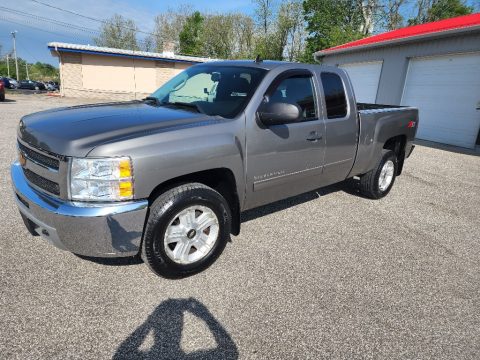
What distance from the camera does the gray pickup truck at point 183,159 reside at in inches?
92.6

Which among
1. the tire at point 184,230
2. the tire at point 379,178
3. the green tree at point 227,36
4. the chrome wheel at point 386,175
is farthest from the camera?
the green tree at point 227,36

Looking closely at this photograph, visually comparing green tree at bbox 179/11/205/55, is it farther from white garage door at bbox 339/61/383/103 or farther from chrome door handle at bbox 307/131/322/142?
chrome door handle at bbox 307/131/322/142

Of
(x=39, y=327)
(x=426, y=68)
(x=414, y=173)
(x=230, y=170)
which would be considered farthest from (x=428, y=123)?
(x=39, y=327)

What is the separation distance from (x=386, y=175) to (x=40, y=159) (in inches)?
187

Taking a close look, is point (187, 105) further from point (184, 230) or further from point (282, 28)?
point (282, 28)

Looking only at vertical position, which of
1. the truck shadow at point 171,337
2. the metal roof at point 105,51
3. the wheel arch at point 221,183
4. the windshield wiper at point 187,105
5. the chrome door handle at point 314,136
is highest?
the metal roof at point 105,51

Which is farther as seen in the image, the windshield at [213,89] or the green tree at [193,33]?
the green tree at [193,33]

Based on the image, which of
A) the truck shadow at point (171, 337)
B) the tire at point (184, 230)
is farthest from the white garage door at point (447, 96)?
the truck shadow at point (171, 337)

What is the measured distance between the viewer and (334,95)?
401 centimetres

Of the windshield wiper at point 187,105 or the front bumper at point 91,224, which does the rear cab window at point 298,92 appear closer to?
the windshield wiper at point 187,105

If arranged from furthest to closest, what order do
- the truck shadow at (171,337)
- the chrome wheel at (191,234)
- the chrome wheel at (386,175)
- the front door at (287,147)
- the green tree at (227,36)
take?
the green tree at (227,36) → the chrome wheel at (386,175) → the front door at (287,147) → the chrome wheel at (191,234) → the truck shadow at (171,337)

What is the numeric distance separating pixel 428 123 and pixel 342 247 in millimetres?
10499

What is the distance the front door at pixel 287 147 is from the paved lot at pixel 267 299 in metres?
0.62

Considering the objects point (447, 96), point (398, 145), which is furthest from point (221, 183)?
point (447, 96)
